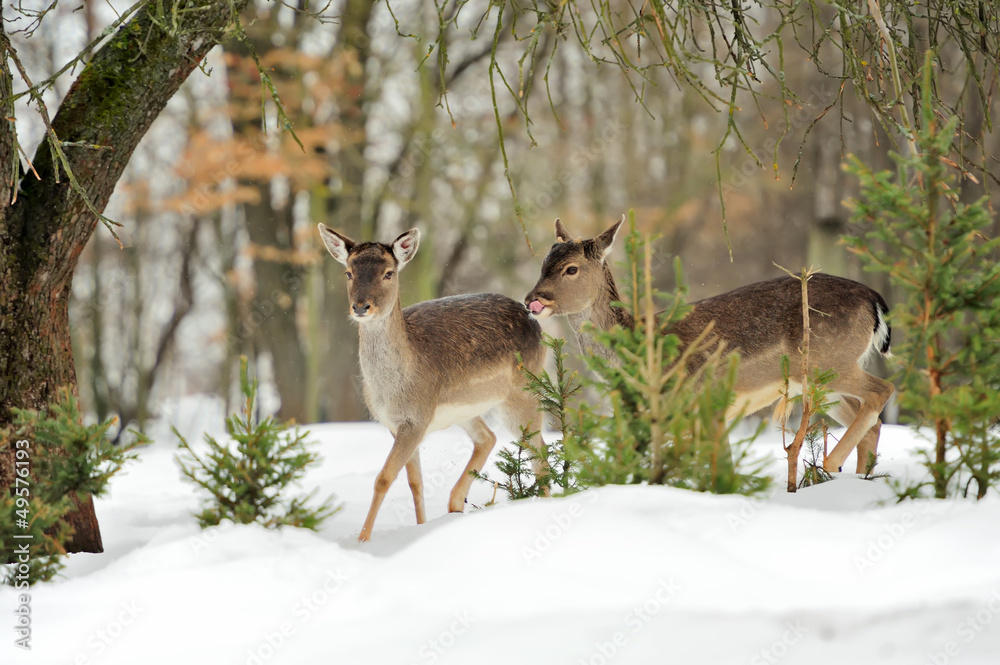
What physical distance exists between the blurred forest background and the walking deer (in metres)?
4.68

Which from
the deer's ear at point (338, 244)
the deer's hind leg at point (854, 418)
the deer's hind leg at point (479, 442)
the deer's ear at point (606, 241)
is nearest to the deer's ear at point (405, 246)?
the deer's ear at point (338, 244)

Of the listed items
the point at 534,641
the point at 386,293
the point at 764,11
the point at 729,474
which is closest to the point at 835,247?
the point at 764,11

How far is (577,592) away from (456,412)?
10.8 ft

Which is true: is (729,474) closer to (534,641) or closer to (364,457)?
(534,641)

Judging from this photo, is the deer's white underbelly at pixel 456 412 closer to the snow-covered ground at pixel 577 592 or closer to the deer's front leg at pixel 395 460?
the deer's front leg at pixel 395 460

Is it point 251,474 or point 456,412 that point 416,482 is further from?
point 251,474

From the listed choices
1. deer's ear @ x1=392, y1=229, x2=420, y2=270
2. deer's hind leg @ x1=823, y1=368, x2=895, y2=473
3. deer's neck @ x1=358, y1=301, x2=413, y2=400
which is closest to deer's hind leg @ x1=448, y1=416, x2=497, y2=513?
deer's neck @ x1=358, y1=301, x2=413, y2=400

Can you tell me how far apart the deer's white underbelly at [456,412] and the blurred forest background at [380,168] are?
5.60 meters

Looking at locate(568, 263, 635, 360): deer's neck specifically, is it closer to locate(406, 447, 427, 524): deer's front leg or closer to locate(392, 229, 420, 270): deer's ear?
locate(392, 229, 420, 270): deer's ear

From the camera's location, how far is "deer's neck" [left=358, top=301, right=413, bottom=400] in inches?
234

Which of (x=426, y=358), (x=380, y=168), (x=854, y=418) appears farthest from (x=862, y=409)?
(x=380, y=168)

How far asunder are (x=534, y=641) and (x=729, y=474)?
3.48 ft

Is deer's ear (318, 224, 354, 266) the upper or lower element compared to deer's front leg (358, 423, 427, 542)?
upper

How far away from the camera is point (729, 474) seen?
3576 millimetres
